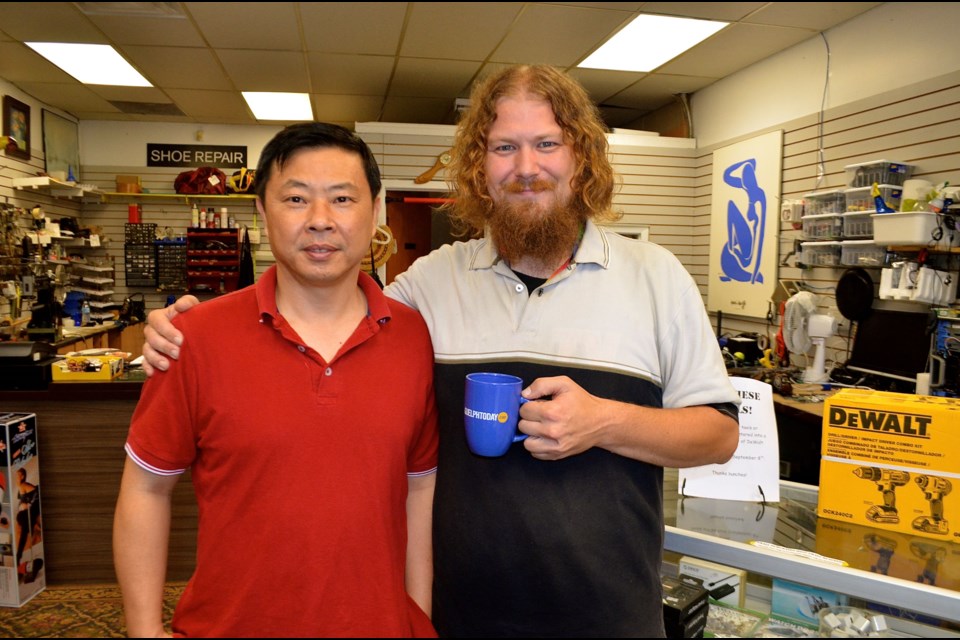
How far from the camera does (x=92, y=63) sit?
6.30 m

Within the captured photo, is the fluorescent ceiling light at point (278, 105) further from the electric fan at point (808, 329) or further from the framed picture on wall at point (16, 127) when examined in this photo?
the electric fan at point (808, 329)

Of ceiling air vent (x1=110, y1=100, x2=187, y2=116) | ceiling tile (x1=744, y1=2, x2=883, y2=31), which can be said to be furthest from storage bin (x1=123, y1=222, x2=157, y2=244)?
ceiling tile (x1=744, y1=2, x2=883, y2=31)

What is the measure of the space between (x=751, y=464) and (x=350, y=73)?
5956 mm

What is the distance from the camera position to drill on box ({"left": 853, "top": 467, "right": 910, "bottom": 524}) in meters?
1.66

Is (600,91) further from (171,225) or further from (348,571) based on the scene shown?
(348,571)

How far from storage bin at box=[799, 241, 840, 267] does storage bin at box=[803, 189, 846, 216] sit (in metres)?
0.24

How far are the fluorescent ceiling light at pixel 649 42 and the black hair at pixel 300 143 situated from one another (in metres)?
4.36

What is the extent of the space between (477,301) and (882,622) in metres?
1.14

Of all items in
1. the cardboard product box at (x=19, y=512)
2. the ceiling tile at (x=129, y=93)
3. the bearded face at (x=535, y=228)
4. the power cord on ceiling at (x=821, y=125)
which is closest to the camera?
the bearded face at (x=535, y=228)

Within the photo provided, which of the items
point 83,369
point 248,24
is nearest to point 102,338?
point 248,24

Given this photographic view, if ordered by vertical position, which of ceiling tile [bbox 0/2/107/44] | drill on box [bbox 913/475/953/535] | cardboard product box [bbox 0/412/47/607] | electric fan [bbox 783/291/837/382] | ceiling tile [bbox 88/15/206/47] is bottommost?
cardboard product box [bbox 0/412/47/607]

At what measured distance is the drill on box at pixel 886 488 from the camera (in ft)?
5.46

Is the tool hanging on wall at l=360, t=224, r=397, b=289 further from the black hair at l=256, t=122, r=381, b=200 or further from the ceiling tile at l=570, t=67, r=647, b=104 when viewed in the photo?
the black hair at l=256, t=122, r=381, b=200

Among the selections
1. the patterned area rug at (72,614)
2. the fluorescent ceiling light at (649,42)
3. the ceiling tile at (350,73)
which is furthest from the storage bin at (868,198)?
the patterned area rug at (72,614)
